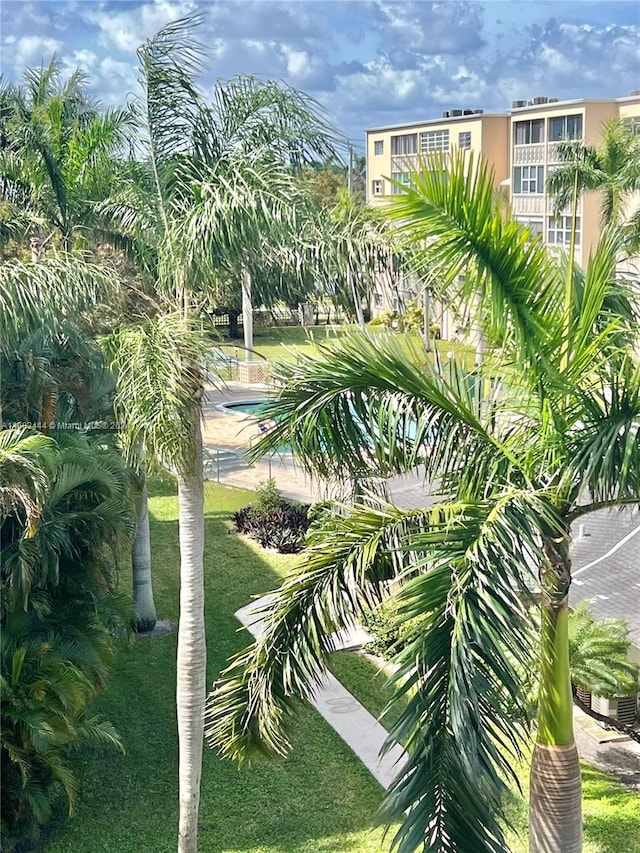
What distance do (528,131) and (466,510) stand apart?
3323 cm

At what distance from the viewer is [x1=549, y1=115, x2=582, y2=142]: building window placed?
33.8m

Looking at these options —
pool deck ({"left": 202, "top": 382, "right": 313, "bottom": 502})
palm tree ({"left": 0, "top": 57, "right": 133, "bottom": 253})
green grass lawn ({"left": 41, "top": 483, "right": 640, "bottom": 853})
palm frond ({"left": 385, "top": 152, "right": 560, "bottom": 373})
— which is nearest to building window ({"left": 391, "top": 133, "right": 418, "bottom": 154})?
pool deck ({"left": 202, "top": 382, "right": 313, "bottom": 502})

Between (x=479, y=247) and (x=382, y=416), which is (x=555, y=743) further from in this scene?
(x=479, y=247)

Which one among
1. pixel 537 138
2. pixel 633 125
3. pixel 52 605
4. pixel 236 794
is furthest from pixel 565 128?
pixel 236 794

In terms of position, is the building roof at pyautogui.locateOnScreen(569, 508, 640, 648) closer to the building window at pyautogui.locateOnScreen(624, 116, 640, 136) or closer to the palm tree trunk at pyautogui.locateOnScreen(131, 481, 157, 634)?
the palm tree trunk at pyautogui.locateOnScreen(131, 481, 157, 634)

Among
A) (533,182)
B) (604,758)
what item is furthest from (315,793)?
(533,182)

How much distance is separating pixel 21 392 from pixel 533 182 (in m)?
28.6

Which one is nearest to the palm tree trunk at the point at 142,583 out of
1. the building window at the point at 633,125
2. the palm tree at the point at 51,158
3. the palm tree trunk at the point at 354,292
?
the palm tree at the point at 51,158

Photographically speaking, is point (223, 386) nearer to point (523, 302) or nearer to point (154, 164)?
point (154, 164)

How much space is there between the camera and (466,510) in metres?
5.06

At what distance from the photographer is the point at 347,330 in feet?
19.3

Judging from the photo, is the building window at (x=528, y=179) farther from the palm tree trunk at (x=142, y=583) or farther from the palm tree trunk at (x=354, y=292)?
the palm tree trunk at (x=354, y=292)

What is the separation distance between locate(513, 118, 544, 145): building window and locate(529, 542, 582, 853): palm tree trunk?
32.2m

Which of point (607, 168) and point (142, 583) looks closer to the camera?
point (142, 583)
